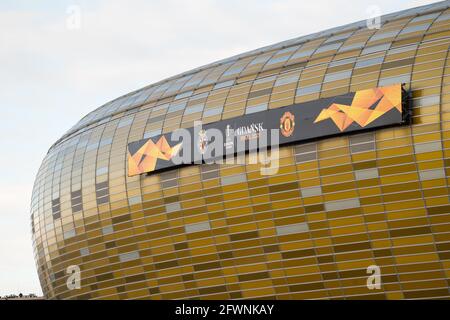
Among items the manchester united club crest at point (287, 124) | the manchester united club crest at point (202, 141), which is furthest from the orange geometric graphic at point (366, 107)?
the manchester united club crest at point (202, 141)

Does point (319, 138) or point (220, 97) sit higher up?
point (220, 97)

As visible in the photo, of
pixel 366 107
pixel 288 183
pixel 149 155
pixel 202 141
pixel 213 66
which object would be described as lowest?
pixel 288 183

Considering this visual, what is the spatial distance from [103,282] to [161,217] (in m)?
11.6

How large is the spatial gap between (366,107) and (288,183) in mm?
9003

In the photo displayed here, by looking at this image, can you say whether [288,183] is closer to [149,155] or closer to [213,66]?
[149,155]

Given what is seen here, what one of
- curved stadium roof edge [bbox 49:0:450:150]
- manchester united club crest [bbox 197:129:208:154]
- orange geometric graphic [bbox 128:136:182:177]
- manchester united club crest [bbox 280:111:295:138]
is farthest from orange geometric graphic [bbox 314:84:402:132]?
orange geometric graphic [bbox 128:136:182:177]

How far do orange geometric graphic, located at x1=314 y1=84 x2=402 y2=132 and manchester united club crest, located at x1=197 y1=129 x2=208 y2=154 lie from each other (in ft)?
40.1

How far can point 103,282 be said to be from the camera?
74.9 metres

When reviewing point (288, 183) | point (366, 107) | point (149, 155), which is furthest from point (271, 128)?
point (149, 155)

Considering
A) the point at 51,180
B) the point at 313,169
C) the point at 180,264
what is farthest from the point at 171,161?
the point at 51,180

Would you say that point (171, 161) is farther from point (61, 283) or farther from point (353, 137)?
point (61, 283)

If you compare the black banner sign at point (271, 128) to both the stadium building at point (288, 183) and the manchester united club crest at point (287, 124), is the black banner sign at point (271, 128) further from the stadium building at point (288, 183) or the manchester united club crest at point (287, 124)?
the stadium building at point (288, 183)

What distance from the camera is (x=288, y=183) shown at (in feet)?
198

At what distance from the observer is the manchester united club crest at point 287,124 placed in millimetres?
60766
